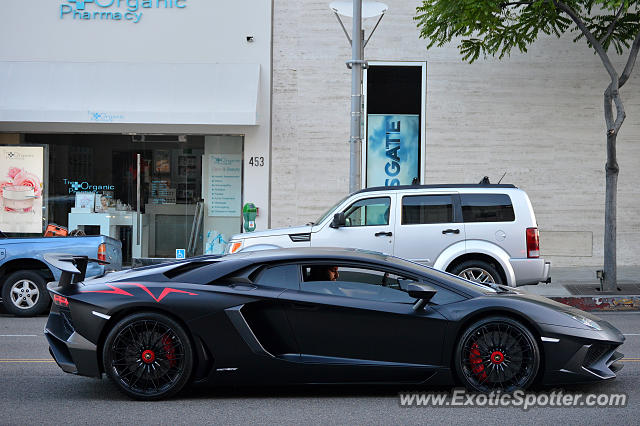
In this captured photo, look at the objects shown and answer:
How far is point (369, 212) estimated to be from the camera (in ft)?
41.0

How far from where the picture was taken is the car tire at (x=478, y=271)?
12102 millimetres

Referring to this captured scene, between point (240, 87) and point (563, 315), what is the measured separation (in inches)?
513

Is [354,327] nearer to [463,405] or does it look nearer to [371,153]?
[463,405]

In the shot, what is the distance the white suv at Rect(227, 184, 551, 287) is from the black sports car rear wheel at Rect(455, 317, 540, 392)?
5.83 metres

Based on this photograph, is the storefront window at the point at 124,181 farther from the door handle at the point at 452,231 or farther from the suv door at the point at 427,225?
the door handle at the point at 452,231

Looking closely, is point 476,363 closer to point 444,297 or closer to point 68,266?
point 444,297

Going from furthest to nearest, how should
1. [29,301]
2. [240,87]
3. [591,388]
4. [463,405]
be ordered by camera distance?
1. [240,87]
2. [29,301]
3. [591,388]
4. [463,405]

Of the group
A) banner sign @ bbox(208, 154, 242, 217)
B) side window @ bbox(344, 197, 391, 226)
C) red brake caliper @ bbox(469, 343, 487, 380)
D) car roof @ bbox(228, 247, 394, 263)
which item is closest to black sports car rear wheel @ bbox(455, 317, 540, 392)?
red brake caliper @ bbox(469, 343, 487, 380)

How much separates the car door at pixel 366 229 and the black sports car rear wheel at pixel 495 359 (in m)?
6.04

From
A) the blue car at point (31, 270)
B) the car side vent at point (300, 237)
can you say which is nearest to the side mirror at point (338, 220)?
the car side vent at point (300, 237)

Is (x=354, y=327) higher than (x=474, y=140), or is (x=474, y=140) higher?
(x=474, y=140)

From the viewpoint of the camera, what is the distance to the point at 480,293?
6.50 m

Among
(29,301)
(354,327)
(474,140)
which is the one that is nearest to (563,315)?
(354,327)

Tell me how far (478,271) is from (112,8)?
454 inches
